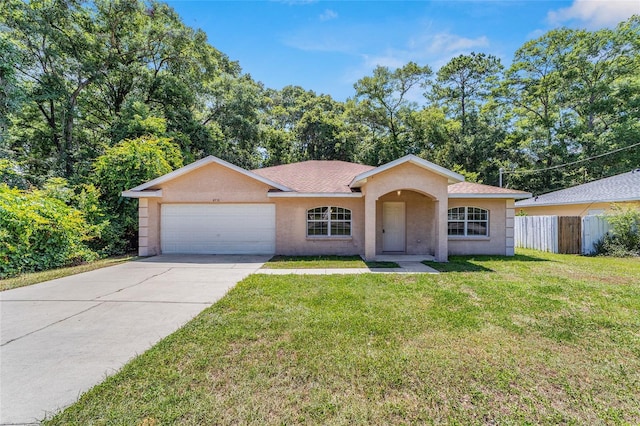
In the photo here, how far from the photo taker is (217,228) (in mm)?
12195

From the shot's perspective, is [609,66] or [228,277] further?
[609,66]

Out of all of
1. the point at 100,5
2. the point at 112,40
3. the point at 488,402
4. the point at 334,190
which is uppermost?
the point at 100,5

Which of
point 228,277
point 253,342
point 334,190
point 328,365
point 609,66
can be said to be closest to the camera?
point 328,365

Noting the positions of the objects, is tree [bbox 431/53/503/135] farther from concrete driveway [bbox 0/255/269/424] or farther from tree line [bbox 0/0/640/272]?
concrete driveway [bbox 0/255/269/424]

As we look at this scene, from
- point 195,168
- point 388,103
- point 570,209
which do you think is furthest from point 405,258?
point 388,103

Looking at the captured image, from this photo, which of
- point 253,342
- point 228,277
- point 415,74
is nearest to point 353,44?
point 228,277

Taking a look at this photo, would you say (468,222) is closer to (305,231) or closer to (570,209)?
(305,231)

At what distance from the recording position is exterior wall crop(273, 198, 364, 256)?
11.9 meters

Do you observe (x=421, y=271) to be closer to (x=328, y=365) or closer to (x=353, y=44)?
(x=328, y=365)

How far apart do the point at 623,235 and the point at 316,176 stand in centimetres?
1369

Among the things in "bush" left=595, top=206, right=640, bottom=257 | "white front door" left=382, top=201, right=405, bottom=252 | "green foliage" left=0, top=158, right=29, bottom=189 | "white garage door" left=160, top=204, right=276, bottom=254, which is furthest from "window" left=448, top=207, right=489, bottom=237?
"green foliage" left=0, top=158, right=29, bottom=189

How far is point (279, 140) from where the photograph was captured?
28609 millimetres

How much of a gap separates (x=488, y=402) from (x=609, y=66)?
119ft

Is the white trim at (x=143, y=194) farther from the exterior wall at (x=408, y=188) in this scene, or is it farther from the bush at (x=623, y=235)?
the bush at (x=623, y=235)
